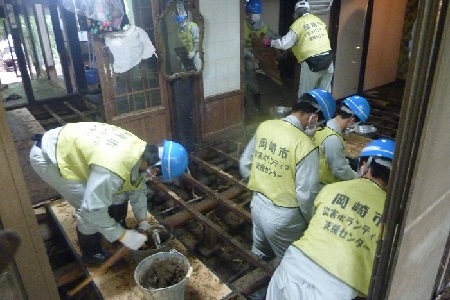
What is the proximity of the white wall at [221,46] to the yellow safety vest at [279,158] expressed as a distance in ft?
8.58

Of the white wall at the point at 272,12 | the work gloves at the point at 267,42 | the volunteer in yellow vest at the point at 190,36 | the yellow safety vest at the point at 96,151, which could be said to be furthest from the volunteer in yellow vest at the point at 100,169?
the white wall at the point at 272,12

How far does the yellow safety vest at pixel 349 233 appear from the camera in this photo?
6.15ft

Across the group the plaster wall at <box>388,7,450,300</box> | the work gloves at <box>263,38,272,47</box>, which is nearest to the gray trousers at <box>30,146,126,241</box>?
the plaster wall at <box>388,7,450,300</box>

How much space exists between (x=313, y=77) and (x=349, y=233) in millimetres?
4674

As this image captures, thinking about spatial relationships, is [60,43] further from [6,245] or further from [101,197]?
[6,245]

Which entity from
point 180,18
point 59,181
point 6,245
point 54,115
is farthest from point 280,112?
point 6,245

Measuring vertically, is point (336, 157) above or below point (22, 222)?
below

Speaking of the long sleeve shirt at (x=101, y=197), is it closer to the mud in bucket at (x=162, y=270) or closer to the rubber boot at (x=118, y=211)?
the mud in bucket at (x=162, y=270)

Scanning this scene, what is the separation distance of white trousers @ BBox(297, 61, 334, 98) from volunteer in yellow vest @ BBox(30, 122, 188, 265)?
405 cm

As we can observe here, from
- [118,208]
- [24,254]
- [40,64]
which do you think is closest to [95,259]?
[118,208]

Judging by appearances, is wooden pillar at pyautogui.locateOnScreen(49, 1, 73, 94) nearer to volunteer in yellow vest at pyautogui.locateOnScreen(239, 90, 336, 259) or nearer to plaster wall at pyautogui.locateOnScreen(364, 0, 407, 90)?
volunteer in yellow vest at pyautogui.locateOnScreen(239, 90, 336, 259)

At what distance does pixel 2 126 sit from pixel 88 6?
3291 millimetres

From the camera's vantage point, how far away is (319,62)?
5781 mm

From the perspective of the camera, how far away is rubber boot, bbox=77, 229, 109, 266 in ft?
9.46
